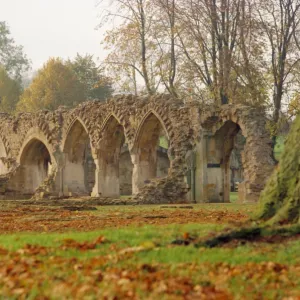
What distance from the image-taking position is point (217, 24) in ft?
94.3

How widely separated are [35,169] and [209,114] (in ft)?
48.3

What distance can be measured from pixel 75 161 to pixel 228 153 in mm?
10005

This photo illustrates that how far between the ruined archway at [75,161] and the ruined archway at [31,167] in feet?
8.20

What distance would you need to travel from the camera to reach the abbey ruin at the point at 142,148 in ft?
73.6

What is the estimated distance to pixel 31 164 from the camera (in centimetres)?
3581

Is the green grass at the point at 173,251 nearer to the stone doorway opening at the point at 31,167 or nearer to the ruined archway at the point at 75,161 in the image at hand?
the ruined archway at the point at 75,161

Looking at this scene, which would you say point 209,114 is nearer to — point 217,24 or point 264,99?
point 264,99

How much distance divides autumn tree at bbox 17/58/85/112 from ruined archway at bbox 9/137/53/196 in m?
20.1

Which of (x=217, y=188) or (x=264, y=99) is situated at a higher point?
(x=264, y=99)

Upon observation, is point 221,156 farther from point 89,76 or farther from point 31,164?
point 89,76

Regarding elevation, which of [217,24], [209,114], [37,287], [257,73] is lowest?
[37,287]

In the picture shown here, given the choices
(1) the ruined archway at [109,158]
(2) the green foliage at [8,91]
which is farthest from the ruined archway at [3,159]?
(2) the green foliage at [8,91]

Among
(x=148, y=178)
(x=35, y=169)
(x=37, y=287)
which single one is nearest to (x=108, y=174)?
(x=148, y=178)

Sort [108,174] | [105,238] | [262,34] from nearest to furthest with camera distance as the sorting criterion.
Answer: [105,238] → [262,34] → [108,174]
